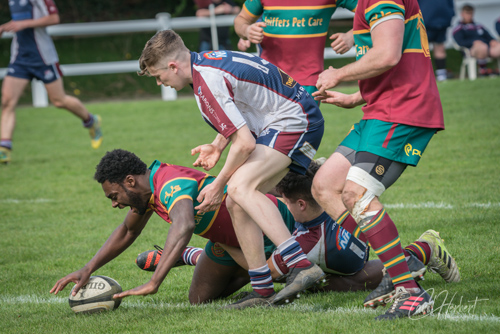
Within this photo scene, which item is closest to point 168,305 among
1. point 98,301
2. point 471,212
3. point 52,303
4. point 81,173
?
point 98,301

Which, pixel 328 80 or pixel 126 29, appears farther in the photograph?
pixel 126 29

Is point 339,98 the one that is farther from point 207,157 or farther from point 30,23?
point 30,23

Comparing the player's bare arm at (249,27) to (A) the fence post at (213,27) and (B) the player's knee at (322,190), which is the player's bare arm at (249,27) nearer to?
(B) the player's knee at (322,190)

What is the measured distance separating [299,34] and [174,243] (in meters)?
2.96

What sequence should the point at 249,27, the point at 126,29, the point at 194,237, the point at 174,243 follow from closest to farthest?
1. the point at 174,243
2. the point at 249,27
3. the point at 194,237
4. the point at 126,29

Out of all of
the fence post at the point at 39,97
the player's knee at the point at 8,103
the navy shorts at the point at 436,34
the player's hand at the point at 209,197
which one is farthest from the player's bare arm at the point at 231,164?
the fence post at the point at 39,97

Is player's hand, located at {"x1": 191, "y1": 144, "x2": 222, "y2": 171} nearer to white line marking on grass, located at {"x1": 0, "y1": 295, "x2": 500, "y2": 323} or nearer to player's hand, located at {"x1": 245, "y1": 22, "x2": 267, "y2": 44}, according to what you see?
white line marking on grass, located at {"x1": 0, "y1": 295, "x2": 500, "y2": 323}

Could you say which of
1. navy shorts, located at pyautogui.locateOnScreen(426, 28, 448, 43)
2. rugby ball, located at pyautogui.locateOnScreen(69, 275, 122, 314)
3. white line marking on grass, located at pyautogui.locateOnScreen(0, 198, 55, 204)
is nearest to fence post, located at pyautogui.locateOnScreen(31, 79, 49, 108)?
white line marking on grass, located at pyautogui.locateOnScreen(0, 198, 55, 204)

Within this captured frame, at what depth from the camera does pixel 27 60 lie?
10773mm

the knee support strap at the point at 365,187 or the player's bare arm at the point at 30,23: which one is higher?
the knee support strap at the point at 365,187

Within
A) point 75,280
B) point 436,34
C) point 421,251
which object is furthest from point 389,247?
point 436,34

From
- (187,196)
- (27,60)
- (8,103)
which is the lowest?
(8,103)

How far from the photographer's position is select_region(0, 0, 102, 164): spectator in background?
421 inches

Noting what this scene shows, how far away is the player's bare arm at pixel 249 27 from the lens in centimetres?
612
